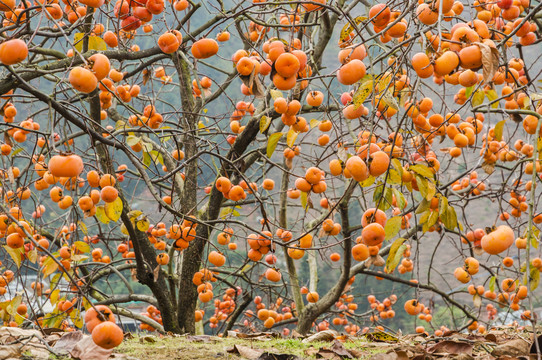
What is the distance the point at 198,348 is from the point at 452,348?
828 mm

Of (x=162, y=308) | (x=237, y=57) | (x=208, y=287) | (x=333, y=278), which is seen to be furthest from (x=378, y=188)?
(x=333, y=278)

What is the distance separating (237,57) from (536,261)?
1864mm

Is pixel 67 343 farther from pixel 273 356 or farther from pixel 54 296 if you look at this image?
pixel 54 296

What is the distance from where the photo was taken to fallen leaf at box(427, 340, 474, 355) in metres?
1.51

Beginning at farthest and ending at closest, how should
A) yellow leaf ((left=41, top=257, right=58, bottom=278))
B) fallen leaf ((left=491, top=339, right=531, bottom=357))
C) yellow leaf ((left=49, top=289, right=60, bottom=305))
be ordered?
yellow leaf ((left=49, top=289, right=60, bottom=305)), yellow leaf ((left=41, top=257, right=58, bottom=278)), fallen leaf ((left=491, top=339, right=531, bottom=357))

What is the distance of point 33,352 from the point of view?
1481 mm

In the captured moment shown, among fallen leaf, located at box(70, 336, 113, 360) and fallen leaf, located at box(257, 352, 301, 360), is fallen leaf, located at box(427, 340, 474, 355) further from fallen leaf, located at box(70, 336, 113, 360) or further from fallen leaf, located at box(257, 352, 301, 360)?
fallen leaf, located at box(70, 336, 113, 360)

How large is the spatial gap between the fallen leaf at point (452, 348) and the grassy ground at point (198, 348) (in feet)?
0.65

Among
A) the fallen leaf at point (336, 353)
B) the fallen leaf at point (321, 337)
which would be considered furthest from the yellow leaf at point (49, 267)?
the fallen leaf at point (336, 353)

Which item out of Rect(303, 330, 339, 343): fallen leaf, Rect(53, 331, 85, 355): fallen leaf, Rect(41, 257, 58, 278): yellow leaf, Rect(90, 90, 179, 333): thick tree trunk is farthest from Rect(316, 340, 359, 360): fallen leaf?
Rect(90, 90, 179, 333): thick tree trunk

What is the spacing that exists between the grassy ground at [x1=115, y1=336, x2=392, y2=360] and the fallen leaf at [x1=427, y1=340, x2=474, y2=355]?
20 cm

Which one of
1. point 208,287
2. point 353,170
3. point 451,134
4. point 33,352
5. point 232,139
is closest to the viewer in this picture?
point 353,170

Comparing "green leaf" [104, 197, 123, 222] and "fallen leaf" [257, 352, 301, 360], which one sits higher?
"green leaf" [104, 197, 123, 222]

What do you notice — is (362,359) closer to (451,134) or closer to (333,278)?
(451,134)
